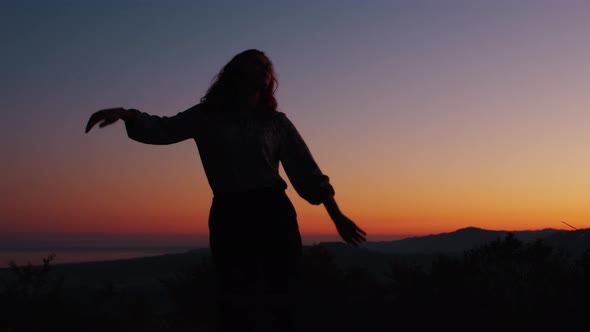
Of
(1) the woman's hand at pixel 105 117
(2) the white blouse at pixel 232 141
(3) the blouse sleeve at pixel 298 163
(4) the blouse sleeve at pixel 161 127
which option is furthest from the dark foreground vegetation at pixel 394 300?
(1) the woman's hand at pixel 105 117

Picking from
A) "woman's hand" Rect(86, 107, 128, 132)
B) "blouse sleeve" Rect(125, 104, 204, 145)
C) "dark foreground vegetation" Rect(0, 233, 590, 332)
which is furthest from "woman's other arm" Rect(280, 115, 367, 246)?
"dark foreground vegetation" Rect(0, 233, 590, 332)

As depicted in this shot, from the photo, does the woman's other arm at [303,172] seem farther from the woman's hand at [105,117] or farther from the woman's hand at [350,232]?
the woman's hand at [105,117]

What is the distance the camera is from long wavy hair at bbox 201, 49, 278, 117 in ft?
13.8

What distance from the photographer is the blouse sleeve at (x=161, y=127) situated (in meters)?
4.14

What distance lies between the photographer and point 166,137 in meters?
4.21

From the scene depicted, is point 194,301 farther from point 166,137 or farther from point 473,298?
point 166,137

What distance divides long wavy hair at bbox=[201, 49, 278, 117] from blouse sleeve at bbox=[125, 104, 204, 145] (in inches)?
5.2

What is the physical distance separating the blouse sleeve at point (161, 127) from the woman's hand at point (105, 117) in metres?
0.13

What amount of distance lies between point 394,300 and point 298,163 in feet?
14.1

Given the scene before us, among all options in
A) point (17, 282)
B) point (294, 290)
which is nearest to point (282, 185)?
point (294, 290)

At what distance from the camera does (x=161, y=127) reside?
420cm

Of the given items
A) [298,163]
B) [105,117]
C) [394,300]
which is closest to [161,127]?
[105,117]

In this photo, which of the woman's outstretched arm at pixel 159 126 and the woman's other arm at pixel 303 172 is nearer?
the woman's outstretched arm at pixel 159 126

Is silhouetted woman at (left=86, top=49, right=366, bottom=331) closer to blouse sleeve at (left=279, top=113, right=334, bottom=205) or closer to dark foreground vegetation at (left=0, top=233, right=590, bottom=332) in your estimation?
blouse sleeve at (left=279, top=113, right=334, bottom=205)
